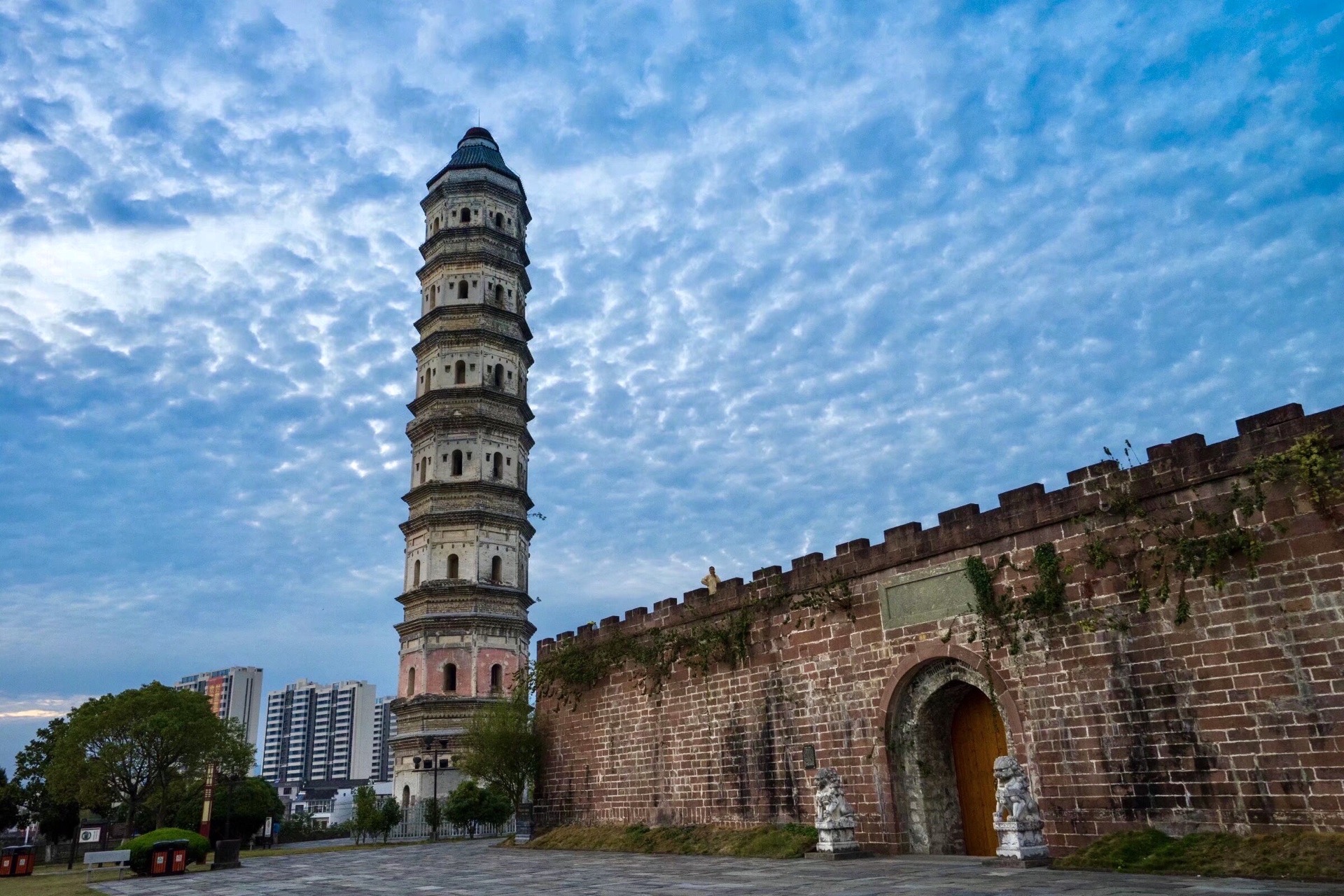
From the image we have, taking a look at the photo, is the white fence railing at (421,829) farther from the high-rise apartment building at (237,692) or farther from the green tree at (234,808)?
the high-rise apartment building at (237,692)

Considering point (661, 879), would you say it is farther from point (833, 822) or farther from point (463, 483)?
point (463, 483)

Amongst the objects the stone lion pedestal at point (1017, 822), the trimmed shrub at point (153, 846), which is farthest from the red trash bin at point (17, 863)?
the stone lion pedestal at point (1017, 822)

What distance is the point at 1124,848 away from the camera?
12.1 m

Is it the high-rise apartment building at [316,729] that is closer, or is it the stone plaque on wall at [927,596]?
the stone plaque on wall at [927,596]

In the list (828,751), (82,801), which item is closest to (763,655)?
(828,751)

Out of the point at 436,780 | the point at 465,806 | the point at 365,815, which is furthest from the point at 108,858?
the point at 436,780

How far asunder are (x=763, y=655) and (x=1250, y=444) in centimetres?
997

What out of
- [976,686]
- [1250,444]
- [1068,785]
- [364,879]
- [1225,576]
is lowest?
Answer: [364,879]

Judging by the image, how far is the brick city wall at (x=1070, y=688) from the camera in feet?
37.2

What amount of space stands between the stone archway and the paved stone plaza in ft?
3.08

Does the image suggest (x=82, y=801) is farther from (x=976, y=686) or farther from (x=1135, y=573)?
(x=1135, y=573)

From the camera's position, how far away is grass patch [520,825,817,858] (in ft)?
54.7

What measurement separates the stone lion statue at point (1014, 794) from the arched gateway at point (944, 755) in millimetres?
2382

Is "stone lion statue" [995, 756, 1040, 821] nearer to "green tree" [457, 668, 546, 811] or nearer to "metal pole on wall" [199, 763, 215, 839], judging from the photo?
"green tree" [457, 668, 546, 811]
